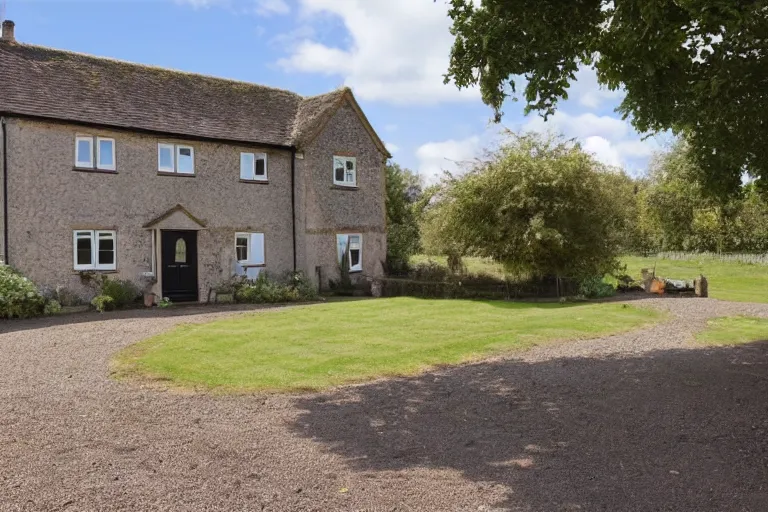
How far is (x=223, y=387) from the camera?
364 inches

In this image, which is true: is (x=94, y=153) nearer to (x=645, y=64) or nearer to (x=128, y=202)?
(x=128, y=202)

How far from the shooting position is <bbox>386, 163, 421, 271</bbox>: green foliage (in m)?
28.2

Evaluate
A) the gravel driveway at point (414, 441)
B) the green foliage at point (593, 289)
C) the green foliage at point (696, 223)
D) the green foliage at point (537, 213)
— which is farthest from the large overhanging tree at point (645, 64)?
the green foliage at point (696, 223)

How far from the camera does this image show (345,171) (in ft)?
86.6

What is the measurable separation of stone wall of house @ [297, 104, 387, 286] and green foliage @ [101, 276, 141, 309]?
6.71 m

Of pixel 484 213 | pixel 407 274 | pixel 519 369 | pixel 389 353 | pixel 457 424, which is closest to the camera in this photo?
pixel 457 424

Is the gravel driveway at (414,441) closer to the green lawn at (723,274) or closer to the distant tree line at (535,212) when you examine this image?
the distant tree line at (535,212)

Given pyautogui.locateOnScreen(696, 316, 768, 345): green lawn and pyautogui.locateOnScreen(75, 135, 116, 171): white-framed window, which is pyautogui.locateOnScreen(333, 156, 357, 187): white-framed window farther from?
pyautogui.locateOnScreen(696, 316, 768, 345): green lawn

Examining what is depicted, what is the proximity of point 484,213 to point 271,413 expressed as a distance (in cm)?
1600

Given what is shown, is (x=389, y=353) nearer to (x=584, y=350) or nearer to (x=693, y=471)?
(x=584, y=350)

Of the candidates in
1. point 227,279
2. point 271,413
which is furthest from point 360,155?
point 271,413

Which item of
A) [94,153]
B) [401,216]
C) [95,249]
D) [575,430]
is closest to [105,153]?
[94,153]

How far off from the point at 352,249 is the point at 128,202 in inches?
357

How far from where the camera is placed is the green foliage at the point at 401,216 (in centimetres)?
2822
